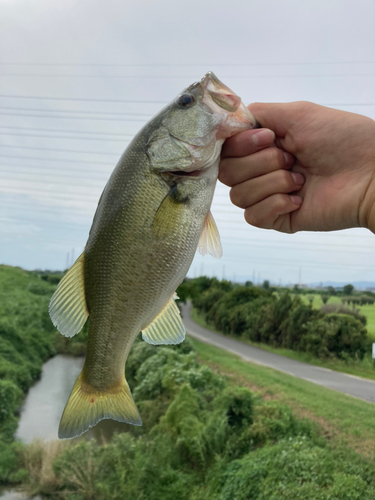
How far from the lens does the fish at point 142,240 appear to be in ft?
4.25

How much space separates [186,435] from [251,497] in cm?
191

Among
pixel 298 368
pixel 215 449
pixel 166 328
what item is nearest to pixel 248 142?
pixel 166 328

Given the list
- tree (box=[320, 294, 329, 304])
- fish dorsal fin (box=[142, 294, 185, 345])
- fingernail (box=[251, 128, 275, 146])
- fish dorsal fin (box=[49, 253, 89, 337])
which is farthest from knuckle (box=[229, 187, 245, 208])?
tree (box=[320, 294, 329, 304])

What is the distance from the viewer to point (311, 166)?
1753mm

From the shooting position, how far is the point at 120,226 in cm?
130

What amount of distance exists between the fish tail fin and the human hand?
97cm

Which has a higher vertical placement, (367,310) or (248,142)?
(248,142)

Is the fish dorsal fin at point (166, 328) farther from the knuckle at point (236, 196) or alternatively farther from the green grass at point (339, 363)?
the green grass at point (339, 363)

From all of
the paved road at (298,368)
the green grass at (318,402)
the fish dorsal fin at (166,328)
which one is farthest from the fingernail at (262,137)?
the paved road at (298,368)

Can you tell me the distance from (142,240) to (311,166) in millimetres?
928

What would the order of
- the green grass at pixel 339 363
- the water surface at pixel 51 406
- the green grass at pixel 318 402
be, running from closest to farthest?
1. the green grass at pixel 318 402
2. the green grass at pixel 339 363
3. the water surface at pixel 51 406

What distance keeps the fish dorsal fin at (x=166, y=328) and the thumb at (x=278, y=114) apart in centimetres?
88

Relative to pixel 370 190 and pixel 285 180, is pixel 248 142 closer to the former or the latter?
pixel 285 180

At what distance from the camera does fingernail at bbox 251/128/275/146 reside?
1.48m
